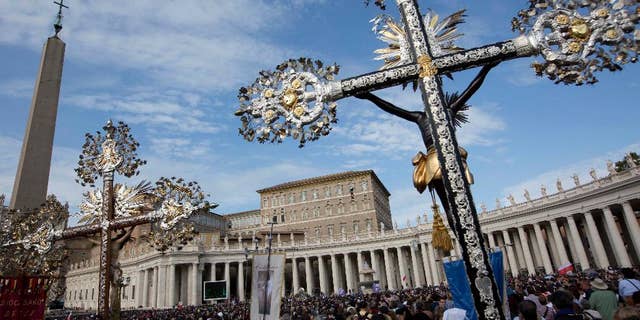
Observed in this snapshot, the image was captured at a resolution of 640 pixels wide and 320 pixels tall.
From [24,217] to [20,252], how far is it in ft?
4.31

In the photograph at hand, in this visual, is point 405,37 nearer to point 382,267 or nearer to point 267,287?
point 267,287

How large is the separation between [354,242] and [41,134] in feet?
166

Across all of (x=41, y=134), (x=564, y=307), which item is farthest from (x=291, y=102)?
(x=41, y=134)

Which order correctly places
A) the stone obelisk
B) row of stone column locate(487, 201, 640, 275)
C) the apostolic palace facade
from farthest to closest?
the apostolic palace facade, row of stone column locate(487, 201, 640, 275), the stone obelisk

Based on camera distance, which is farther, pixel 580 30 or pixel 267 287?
pixel 267 287

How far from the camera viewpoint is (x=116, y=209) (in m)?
10.7

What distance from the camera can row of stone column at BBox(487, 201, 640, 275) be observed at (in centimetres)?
3834

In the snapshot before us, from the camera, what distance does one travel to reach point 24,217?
13.4 metres

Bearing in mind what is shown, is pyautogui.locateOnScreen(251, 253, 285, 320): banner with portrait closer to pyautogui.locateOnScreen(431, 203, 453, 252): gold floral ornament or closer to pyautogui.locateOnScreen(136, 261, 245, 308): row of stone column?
pyautogui.locateOnScreen(431, 203, 453, 252): gold floral ornament

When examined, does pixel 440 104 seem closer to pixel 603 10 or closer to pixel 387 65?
pixel 387 65

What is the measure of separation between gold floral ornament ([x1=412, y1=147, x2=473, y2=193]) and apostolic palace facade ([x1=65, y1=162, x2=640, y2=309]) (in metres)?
25.8

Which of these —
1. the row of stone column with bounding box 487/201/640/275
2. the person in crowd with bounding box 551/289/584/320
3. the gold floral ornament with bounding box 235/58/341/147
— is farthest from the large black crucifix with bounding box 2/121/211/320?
the row of stone column with bounding box 487/201/640/275

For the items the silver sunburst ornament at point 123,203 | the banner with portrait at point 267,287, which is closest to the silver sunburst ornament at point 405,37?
the banner with portrait at point 267,287

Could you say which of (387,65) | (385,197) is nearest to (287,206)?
(385,197)
